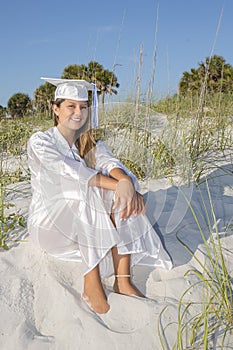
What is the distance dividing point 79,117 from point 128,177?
1.48ft

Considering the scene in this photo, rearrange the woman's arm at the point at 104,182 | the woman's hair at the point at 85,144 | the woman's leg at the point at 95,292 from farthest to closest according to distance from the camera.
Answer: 1. the woman's hair at the point at 85,144
2. the woman's arm at the point at 104,182
3. the woman's leg at the point at 95,292

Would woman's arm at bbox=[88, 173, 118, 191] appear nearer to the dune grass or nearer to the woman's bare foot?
the woman's bare foot

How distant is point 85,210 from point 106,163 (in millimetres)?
414

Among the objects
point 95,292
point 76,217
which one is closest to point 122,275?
point 95,292

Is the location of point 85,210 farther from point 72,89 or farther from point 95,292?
point 72,89

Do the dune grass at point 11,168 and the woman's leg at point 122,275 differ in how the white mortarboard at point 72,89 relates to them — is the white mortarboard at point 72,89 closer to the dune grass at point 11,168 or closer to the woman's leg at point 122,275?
the woman's leg at point 122,275

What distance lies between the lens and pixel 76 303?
1.90m

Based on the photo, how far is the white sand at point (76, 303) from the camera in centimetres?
172

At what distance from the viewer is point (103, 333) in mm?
1737

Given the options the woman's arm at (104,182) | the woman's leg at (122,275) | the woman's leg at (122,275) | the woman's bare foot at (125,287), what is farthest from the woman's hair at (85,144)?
the woman's bare foot at (125,287)

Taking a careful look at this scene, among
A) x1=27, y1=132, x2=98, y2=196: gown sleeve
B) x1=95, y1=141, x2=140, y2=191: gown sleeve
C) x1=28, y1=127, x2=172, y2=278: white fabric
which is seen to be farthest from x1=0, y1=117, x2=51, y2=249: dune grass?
x1=95, y1=141, x2=140, y2=191: gown sleeve

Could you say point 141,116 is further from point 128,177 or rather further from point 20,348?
point 20,348

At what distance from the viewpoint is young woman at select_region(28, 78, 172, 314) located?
1.93 metres

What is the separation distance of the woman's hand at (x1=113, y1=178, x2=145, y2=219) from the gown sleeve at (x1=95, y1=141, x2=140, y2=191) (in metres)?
0.19
